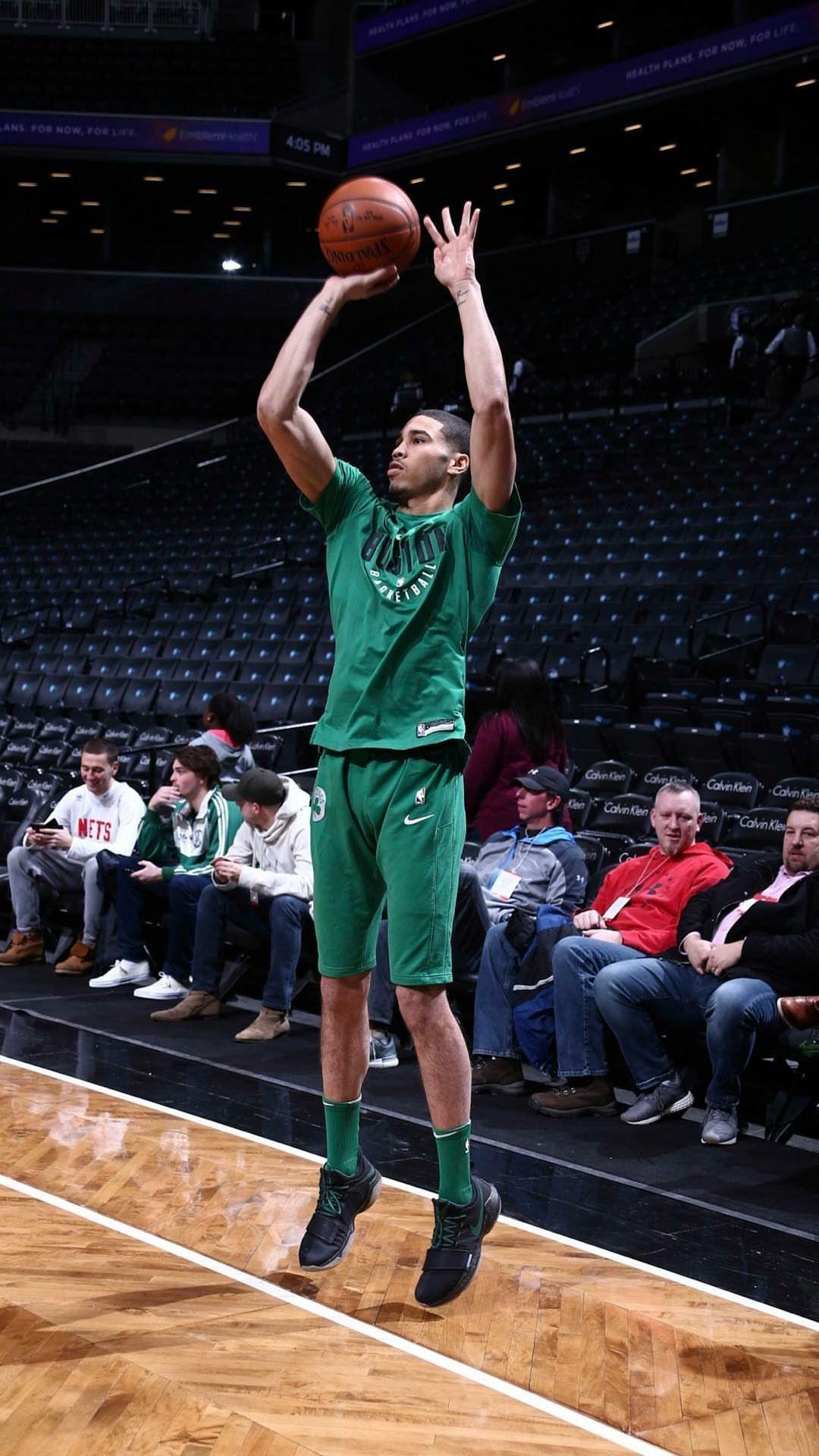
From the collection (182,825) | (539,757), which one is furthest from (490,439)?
(182,825)

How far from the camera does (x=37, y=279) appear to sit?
2525cm

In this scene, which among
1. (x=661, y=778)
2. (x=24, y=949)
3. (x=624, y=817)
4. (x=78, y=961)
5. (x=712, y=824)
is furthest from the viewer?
(x=24, y=949)

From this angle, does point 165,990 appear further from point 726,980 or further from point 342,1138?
point 342,1138

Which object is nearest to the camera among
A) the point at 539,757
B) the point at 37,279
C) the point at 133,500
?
the point at 539,757

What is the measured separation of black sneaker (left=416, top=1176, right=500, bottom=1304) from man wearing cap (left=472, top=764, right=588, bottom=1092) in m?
1.97

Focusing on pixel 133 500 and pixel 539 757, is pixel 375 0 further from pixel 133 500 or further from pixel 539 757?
pixel 539 757

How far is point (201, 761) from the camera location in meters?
6.30

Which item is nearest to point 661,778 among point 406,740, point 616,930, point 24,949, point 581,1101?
point 616,930

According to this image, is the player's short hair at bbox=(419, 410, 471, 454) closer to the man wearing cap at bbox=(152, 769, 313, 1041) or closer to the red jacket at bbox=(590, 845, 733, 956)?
the red jacket at bbox=(590, 845, 733, 956)

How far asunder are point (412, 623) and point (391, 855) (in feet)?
1.46

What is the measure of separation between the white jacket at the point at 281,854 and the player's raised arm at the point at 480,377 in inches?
115

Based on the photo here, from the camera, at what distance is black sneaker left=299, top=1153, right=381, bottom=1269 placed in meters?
2.83

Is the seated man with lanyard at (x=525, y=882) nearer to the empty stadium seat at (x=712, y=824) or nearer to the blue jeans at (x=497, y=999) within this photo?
the blue jeans at (x=497, y=999)

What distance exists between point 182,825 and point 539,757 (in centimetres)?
181
